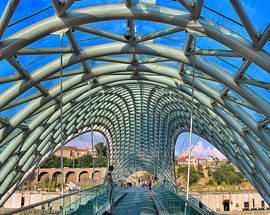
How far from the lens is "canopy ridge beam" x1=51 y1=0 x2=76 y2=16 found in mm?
10305

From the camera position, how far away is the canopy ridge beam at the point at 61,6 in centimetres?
1030

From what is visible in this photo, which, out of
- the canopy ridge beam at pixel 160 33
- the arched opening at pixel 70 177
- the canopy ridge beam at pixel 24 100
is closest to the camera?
the canopy ridge beam at pixel 160 33

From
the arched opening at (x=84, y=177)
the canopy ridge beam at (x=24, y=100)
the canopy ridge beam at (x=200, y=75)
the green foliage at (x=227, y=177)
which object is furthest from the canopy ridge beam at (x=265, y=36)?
the green foliage at (x=227, y=177)

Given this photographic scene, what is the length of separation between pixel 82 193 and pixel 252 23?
8583mm

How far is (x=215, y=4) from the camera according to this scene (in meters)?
10.7

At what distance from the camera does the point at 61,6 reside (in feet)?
35.3

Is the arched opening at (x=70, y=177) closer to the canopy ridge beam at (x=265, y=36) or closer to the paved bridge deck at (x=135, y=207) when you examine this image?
the paved bridge deck at (x=135, y=207)

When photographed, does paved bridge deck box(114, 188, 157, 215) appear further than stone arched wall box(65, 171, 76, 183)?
No

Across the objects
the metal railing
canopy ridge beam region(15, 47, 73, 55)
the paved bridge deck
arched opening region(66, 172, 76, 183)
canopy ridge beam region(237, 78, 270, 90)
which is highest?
canopy ridge beam region(15, 47, 73, 55)

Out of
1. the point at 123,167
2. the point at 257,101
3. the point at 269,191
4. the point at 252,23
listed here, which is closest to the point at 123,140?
the point at 123,167

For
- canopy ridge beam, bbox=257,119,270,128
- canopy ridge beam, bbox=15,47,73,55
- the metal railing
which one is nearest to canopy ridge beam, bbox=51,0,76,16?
canopy ridge beam, bbox=15,47,73,55

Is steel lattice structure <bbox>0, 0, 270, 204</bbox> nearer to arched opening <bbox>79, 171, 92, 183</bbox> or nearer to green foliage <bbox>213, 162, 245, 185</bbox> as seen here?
arched opening <bbox>79, 171, 92, 183</bbox>

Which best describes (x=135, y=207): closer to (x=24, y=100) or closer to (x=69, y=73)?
(x=69, y=73)

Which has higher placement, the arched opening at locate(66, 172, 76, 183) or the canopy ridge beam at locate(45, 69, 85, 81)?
the canopy ridge beam at locate(45, 69, 85, 81)
